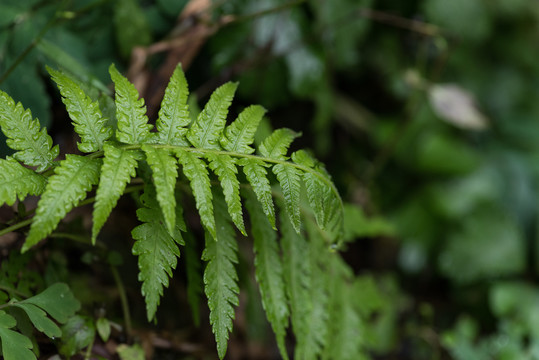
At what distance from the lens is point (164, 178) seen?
2.27ft

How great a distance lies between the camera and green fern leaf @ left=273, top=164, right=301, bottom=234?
2.48 ft

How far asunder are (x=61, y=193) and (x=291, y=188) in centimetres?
37

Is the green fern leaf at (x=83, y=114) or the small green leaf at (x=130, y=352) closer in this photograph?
the green fern leaf at (x=83, y=114)

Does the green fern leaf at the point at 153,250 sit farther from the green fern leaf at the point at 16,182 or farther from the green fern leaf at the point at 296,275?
the green fern leaf at the point at 296,275

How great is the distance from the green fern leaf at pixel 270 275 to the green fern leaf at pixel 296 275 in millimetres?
38

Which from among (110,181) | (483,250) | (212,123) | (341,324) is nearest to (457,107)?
(483,250)

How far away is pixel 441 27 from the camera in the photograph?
206 centimetres

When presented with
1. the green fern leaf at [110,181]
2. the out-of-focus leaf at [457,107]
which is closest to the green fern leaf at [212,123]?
the green fern leaf at [110,181]

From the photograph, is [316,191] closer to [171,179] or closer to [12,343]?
[171,179]

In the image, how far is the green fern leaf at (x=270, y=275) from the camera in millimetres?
864

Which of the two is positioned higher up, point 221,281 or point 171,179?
point 171,179

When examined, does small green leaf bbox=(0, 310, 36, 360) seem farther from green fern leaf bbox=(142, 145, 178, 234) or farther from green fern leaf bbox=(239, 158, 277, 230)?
green fern leaf bbox=(239, 158, 277, 230)

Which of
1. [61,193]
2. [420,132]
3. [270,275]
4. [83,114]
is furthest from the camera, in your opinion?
[420,132]

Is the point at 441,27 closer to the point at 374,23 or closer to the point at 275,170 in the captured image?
the point at 374,23
